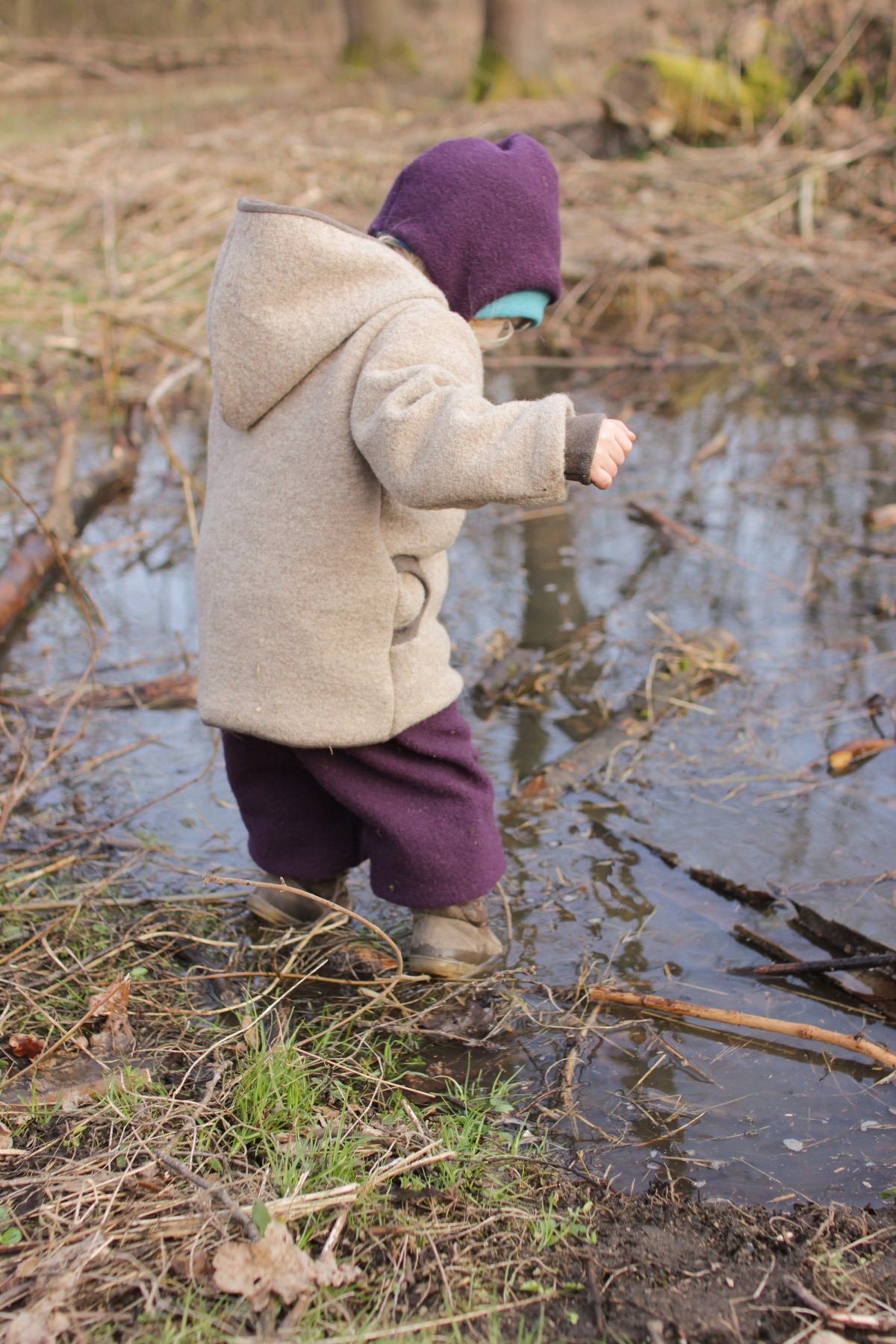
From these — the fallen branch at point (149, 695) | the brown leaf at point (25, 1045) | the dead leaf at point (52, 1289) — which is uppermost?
the fallen branch at point (149, 695)

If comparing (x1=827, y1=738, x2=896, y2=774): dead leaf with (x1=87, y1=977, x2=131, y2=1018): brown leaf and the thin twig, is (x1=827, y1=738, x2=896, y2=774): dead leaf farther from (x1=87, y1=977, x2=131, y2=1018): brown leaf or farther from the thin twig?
the thin twig

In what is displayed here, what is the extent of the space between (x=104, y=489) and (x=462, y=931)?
Answer: 329cm

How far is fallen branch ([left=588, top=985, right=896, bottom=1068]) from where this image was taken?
193 cm

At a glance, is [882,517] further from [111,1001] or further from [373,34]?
[373,34]

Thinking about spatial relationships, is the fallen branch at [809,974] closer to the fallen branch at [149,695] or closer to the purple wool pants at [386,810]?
the purple wool pants at [386,810]

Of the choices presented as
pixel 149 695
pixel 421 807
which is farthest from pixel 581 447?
pixel 149 695

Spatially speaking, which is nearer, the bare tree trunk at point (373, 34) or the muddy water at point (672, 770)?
the muddy water at point (672, 770)

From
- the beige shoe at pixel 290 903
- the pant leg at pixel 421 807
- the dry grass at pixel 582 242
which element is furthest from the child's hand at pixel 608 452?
the dry grass at pixel 582 242

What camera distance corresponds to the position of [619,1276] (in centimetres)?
150

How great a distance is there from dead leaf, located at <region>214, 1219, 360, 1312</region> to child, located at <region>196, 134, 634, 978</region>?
0.60m

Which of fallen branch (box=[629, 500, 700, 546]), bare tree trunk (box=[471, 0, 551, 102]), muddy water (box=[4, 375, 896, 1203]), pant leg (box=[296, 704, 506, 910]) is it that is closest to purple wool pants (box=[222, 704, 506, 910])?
pant leg (box=[296, 704, 506, 910])

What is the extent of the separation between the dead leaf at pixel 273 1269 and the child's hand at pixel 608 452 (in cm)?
113

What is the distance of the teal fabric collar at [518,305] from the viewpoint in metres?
2.12

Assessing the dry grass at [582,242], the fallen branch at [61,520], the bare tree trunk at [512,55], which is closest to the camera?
the fallen branch at [61,520]
